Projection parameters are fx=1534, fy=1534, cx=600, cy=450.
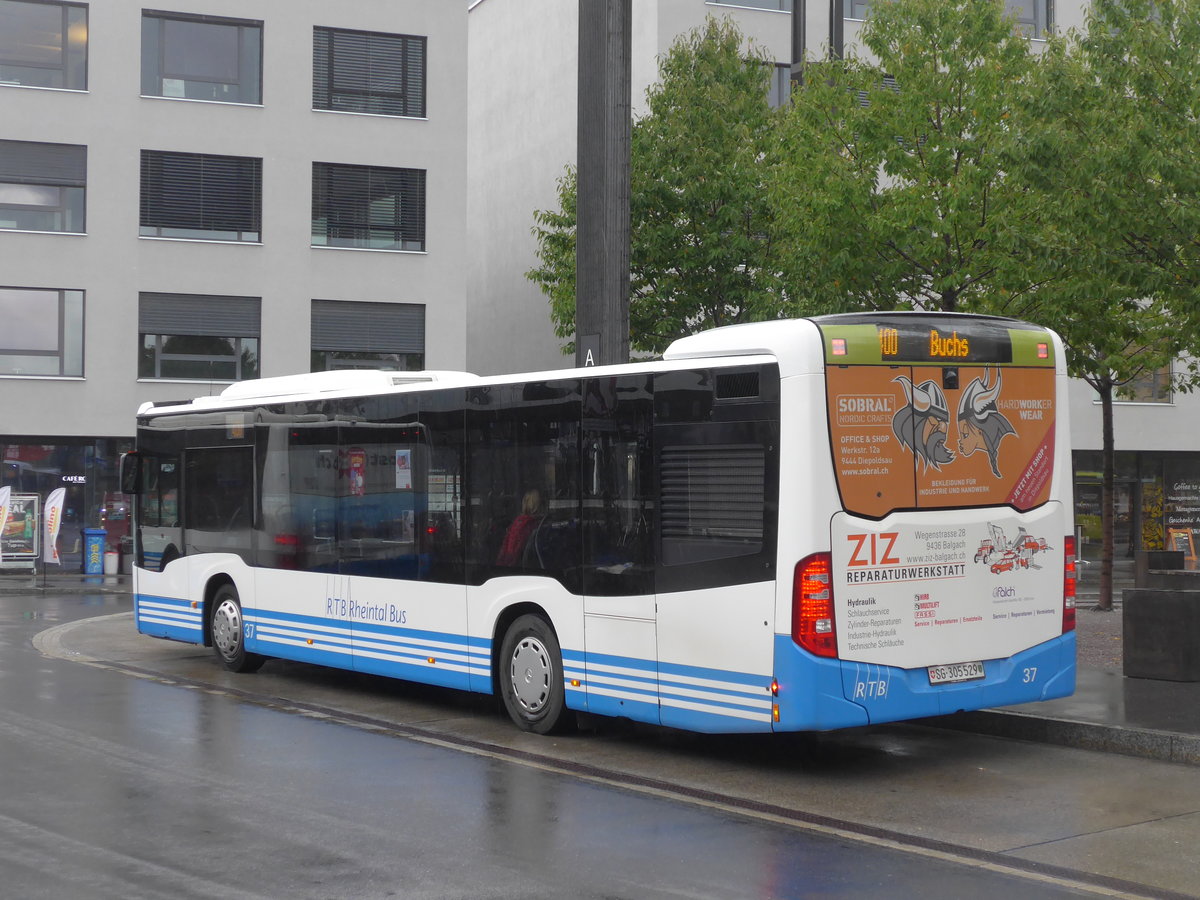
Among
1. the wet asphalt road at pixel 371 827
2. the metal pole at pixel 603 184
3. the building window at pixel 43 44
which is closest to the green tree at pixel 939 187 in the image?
the metal pole at pixel 603 184

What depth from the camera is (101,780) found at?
29.2 ft

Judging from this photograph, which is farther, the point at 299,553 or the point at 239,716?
the point at 299,553

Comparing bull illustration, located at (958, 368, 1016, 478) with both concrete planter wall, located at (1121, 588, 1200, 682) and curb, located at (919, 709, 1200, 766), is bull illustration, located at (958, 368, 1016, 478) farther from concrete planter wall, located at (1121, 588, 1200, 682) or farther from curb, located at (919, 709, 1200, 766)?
concrete planter wall, located at (1121, 588, 1200, 682)

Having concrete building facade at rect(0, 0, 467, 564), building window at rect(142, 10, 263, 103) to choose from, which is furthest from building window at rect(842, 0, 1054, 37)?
building window at rect(142, 10, 263, 103)

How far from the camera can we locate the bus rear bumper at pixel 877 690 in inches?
347

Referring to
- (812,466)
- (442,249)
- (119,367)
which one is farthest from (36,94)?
(812,466)

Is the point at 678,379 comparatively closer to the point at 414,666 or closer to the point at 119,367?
the point at 414,666

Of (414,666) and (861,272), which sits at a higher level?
(861,272)

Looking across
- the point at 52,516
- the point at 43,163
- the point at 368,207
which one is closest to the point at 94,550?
the point at 52,516

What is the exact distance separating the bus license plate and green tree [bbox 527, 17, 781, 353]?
1509 cm

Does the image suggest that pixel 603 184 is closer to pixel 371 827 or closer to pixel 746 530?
pixel 746 530

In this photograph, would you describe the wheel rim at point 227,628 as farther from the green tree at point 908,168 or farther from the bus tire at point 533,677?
the green tree at point 908,168

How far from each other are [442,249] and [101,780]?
26962 millimetres

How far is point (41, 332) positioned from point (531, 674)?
2451 cm
